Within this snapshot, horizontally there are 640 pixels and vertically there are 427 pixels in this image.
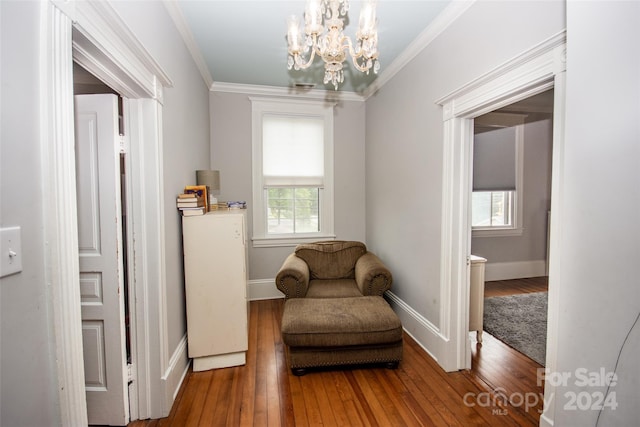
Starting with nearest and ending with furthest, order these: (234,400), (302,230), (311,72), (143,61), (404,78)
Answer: (143,61) < (234,400) < (404,78) < (311,72) < (302,230)

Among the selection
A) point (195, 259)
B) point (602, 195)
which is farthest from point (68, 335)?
point (602, 195)

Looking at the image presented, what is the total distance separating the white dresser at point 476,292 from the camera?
2.63 meters

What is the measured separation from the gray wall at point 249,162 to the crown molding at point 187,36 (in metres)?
0.50

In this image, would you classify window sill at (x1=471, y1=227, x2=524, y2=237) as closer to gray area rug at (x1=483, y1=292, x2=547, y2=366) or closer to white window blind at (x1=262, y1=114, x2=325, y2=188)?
gray area rug at (x1=483, y1=292, x2=547, y2=366)

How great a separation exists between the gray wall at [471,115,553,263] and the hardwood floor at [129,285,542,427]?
258cm

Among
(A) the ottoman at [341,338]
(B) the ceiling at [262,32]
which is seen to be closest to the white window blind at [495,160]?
(B) the ceiling at [262,32]

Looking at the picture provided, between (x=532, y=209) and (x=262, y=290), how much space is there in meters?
4.62

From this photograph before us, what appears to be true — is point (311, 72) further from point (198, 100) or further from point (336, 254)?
point (336, 254)

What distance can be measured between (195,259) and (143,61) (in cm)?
139

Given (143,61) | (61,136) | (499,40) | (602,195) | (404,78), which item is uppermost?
(404,78)

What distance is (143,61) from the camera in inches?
63.9

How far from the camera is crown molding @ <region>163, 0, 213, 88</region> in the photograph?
2.03 meters

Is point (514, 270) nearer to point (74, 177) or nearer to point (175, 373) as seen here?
point (175, 373)

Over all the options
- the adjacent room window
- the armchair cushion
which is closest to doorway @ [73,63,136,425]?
the armchair cushion
